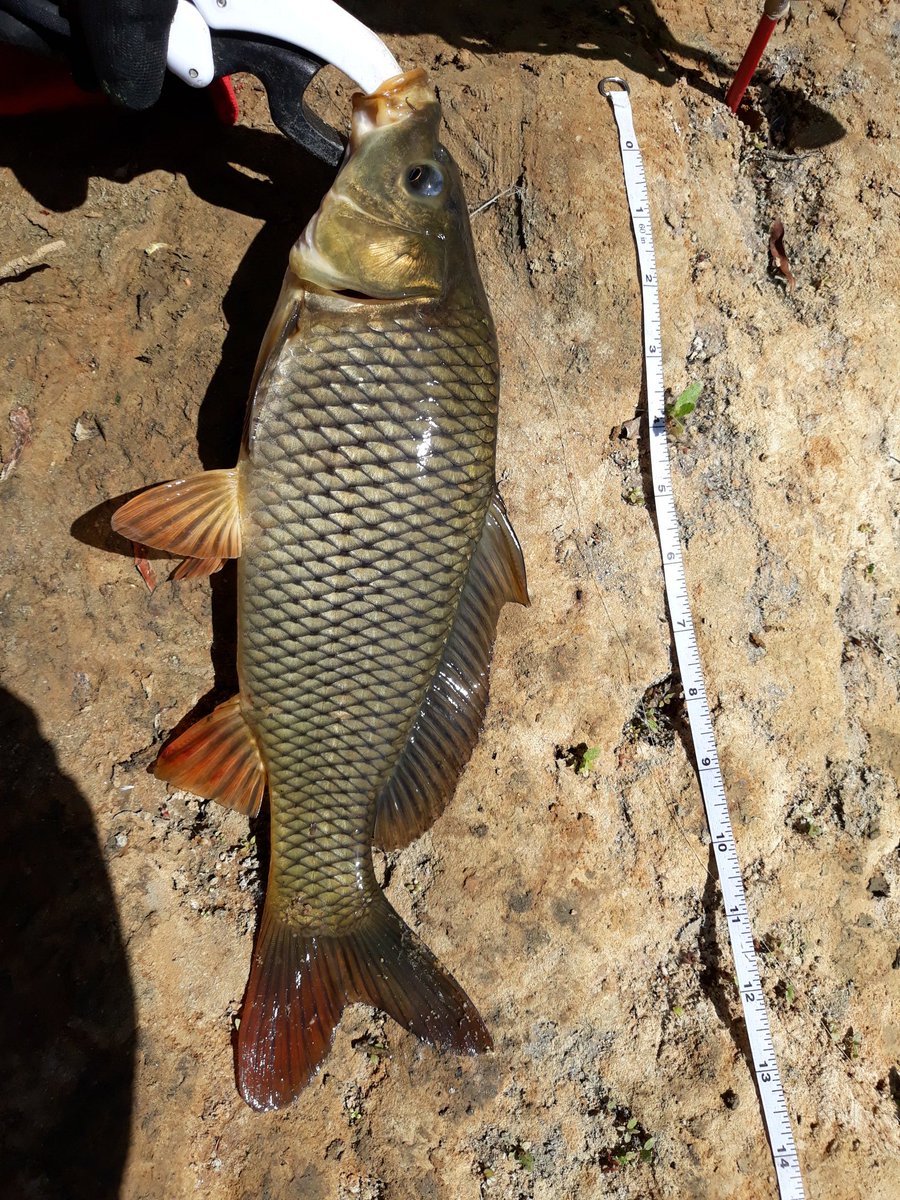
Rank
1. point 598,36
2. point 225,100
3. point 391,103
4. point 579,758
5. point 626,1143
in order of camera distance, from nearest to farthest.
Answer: point 391,103
point 225,100
point 626,1143
point 579,758
point 598,36

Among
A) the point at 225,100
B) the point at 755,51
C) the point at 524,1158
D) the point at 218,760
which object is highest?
the point at 755,51

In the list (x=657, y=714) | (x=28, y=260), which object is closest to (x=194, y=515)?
(x=28, y=260)

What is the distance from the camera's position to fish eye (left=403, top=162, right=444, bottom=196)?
209cm

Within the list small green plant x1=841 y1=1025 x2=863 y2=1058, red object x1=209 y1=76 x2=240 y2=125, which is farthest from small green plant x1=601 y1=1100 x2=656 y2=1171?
red object x1=209 y1=76 x2=240 y2=125

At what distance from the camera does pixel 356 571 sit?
210 centimetres

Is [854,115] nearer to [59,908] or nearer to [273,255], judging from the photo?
[273,255]

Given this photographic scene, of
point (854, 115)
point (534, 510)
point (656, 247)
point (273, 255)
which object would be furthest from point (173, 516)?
point (854, 115)

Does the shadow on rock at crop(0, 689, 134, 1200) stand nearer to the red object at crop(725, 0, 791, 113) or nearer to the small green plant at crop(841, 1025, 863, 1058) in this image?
the small green plant at crop(841, 1025, 863, 1058)

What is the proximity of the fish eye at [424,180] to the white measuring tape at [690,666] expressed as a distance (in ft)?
3.39

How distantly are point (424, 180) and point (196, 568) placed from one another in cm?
128

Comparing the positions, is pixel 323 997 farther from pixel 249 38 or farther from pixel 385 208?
pixel 249 38

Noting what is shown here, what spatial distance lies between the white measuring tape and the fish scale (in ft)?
2.95

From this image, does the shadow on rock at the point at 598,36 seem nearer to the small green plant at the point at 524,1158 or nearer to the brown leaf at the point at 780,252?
the brown leaf at the point at 780,252

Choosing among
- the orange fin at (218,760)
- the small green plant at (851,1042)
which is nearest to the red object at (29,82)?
the orange fin at (218,760)
